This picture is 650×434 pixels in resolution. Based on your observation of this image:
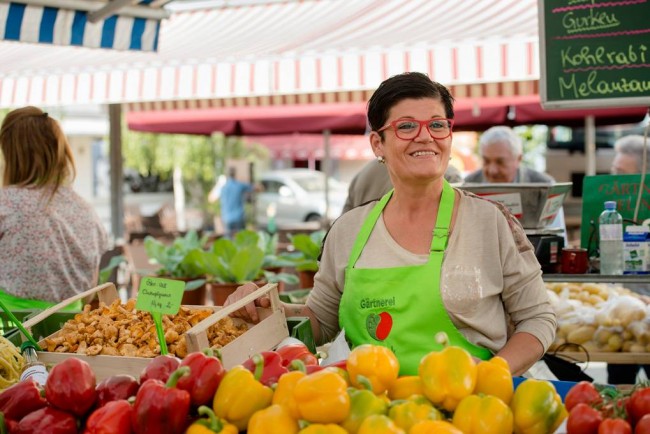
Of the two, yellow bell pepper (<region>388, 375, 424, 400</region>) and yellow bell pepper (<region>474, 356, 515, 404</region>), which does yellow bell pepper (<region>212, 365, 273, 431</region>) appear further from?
yellow bell pepper (<region>474, 356, 515, 404</region>)

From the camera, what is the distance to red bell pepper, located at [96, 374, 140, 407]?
1.87 metres

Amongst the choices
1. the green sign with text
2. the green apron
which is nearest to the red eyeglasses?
Answer: the green apron

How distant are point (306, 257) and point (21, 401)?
4.40 meters

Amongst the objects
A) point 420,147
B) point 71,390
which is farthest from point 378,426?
point 420,147

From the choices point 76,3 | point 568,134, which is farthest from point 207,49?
point 568,134

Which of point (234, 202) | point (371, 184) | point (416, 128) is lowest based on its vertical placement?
point (234, 202)

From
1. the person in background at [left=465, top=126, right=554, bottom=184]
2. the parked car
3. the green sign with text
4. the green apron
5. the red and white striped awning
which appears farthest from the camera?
the parked car

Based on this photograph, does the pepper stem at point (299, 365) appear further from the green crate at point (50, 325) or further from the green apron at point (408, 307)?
the green crate at point (50, 325)

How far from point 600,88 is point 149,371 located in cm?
273

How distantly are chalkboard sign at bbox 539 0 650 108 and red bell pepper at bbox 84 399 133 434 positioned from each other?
107 inches

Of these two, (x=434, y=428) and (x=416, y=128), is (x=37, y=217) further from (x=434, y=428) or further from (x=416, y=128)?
(x=434, y=428)

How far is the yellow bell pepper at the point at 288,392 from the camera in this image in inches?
66.9

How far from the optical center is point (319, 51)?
5.93m

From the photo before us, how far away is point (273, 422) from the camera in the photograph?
1.68m
